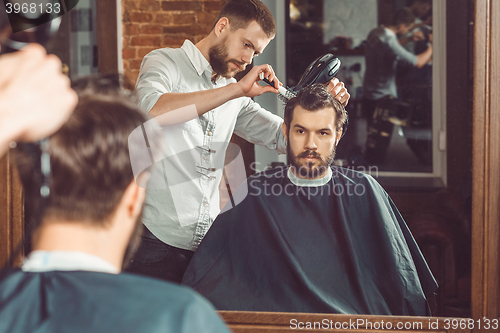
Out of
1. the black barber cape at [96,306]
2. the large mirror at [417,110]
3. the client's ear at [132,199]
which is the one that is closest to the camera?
the black barber cape at [96,306]

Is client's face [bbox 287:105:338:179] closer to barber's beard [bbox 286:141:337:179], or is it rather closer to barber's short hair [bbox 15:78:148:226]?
barber's beard [bbox 286:141:337:179]

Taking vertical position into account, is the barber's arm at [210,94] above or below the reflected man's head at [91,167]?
above

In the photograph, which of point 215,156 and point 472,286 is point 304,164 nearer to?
point 215,156

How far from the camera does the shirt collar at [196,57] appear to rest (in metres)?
1.62

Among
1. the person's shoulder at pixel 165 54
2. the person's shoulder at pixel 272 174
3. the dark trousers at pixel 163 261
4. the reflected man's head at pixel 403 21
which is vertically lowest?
the dark trousers at pixel 163 261

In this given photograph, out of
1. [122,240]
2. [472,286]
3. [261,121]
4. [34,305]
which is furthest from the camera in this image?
[261,121]

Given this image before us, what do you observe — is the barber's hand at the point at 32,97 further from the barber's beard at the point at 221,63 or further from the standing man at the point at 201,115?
the barber's beard at the point at 221,63

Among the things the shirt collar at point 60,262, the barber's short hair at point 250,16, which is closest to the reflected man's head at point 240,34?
the barber's short hair at point 250,16

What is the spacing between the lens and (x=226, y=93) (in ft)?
5.20

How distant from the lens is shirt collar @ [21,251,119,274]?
833mm

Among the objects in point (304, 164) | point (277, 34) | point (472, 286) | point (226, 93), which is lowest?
point (472, 286)

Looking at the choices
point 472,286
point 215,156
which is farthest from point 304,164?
point 472,286

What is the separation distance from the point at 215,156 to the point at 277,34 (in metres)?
0.54

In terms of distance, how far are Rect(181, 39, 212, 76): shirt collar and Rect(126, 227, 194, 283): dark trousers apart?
711 millimetres
